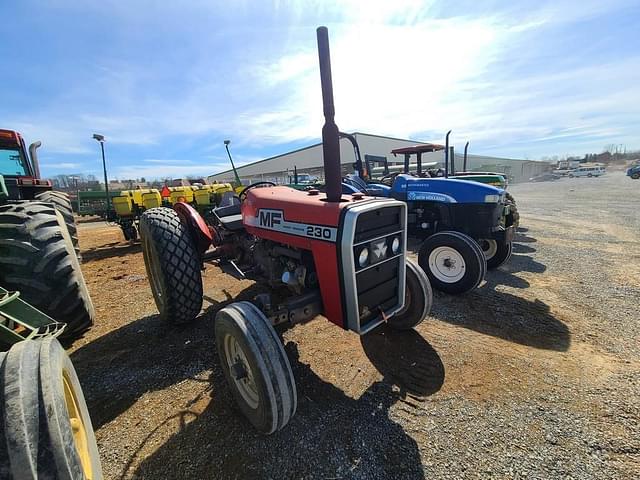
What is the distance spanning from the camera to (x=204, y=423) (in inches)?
82.3

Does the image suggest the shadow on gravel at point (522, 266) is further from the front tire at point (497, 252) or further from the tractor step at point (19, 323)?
the tractor step at point (19, 323)

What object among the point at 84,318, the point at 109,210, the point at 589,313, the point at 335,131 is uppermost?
the point at 335,131

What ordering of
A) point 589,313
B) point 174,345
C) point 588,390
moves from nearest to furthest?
1. point 588,390
2. point 174,345
3. point 589,313

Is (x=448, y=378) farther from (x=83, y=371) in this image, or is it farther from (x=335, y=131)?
(x=83, y=371)

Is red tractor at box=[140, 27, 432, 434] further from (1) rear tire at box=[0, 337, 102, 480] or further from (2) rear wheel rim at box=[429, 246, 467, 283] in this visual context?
(2) rear wheel rim at box=[429, 246, 467, 283]

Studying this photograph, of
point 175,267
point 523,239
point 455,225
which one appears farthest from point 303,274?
point 523,239

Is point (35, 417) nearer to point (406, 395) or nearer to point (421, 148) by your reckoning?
point (406, 395)

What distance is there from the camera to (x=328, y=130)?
2.14m

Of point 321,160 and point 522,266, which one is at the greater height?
point 321,160

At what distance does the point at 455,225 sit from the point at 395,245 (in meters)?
3.13

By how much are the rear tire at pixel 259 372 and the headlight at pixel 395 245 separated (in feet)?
3.50

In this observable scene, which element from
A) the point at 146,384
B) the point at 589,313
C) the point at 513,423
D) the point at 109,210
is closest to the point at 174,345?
the point at 146,384

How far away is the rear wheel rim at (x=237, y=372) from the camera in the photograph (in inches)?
80.1

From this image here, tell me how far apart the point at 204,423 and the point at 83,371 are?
1.40 metres
